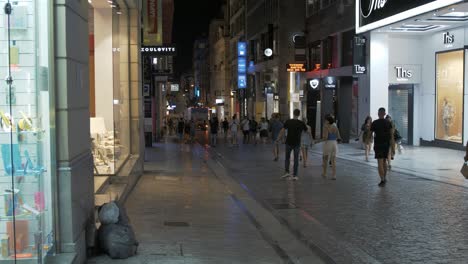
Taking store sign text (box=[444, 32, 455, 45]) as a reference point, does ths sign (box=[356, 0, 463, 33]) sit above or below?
above

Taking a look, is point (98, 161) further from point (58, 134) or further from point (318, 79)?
point (318, 79)

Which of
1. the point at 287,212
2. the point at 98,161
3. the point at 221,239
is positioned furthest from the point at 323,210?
the point at 98,161

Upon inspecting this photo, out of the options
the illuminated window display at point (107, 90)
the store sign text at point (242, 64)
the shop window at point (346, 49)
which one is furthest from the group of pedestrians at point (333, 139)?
the store sign text at point (242, 64)

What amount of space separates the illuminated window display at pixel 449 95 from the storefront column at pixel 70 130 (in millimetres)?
20710

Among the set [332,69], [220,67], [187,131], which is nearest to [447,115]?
[332,69]

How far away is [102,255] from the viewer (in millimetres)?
7145

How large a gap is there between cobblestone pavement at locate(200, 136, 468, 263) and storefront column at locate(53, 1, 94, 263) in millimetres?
3233

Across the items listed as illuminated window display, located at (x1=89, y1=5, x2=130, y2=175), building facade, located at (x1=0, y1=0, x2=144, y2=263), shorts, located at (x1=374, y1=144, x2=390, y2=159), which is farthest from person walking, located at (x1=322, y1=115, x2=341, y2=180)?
building facade, located at (x1=0, y1=0, x2=144, y2=263)

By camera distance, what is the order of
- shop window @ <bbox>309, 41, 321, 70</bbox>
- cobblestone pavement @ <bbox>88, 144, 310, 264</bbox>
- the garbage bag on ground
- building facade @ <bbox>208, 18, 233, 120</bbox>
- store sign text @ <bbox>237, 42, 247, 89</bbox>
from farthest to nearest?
building facade @ <bbox>208, 18, 233, 120</bbox> → store sign text @ <bbox>237, 42, 247, 89</bbox> → shop window @ <bbox>309, 41, 321, 70</bbox> → cobblestone pavement @ <bbox>88, 144, 310, 264</bbox> → the garbage bag on ground

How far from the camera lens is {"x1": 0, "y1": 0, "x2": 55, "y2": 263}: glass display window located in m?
5.36

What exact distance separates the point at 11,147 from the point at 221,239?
390 cm

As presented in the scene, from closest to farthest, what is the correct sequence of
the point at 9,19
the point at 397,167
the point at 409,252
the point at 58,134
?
the point at 9,19 → the point at 58,134 → the point at 409,252 → the point at 397,167

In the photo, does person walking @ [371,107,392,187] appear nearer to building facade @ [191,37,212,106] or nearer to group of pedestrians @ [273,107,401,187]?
group of pedestrians @ [273,107,401,187]

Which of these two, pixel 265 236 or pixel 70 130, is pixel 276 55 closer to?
pixel 265 236
